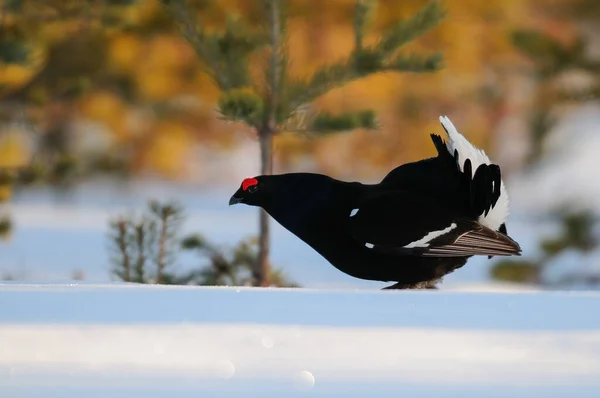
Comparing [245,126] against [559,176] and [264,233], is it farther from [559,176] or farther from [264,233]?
[559,176]

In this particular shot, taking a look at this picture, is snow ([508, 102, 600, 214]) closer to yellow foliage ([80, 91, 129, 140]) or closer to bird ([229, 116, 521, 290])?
yellow foliage ([80, 91, 129, 140])

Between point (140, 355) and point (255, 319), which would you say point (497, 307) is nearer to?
point (255, 319)

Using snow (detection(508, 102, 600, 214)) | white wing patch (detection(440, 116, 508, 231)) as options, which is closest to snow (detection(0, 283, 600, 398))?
white wing patch (detection(440, 116, 508, 231))

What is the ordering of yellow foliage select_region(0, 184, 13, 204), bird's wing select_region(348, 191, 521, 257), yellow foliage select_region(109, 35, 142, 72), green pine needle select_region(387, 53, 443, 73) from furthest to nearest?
yellow foliage select_region(109, 35, 142, 72) < yellow foliage select_region(0, 184, 13, 204) < green pine needle select_region(387, 53, 443, 73) < bird's wing select_region(348, 191, 521, 257)

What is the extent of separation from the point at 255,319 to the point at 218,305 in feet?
0.82

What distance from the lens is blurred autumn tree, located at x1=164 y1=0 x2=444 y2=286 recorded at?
288 inches

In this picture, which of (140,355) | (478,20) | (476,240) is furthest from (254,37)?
(478,20)

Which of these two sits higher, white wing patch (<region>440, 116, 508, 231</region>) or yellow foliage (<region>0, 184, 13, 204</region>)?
Answer: yellow foliage (<region>0, 184, 13, 204</region>)

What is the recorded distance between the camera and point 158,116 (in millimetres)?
28844

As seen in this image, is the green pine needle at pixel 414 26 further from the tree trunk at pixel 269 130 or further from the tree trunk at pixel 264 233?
the tree trunk at pixel 264 233

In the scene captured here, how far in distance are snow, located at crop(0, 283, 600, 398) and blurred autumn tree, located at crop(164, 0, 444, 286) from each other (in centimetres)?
300

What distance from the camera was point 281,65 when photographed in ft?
24.9

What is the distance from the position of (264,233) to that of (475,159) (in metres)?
2.53

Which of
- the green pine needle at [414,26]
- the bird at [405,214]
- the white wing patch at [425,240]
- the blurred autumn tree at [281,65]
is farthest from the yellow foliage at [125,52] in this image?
the white wing patch at [425,240]
